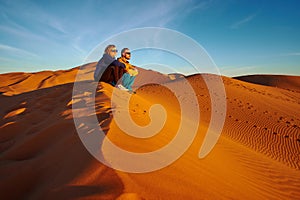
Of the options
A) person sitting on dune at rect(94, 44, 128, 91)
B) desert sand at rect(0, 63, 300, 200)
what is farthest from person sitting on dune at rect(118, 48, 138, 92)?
desert sand at rect(0, 63, 300, 200)

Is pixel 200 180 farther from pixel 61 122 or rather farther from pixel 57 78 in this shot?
pixel 57 78

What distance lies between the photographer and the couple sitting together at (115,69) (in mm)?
7199

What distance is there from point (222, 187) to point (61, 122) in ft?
9.66

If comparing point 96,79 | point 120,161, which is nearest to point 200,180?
point 120,161

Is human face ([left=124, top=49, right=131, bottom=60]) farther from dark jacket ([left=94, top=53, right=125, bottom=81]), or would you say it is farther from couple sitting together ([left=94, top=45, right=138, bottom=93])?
dark jacket ([left=94, top=53, right=125, bottom=81])

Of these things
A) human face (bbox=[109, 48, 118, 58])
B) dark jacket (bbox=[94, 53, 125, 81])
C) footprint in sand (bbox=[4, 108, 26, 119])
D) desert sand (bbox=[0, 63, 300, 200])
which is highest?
human face (bbox=[109, 48, 118, 58])

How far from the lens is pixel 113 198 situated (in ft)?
5.48

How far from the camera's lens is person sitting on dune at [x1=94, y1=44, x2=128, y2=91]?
23.5ft

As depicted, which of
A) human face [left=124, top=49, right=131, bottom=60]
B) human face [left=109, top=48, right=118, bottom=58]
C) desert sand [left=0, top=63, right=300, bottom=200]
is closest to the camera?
desert sand [left=0, top=63, right=300, bottom=200]

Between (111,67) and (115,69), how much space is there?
0.52ft

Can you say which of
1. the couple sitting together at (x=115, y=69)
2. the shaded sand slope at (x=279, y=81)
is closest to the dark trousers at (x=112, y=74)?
the couple sitting together at (x=115, y=69)

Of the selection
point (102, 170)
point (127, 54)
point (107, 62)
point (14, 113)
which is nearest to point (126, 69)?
point (127, 54)

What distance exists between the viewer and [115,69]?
7273 millimetres

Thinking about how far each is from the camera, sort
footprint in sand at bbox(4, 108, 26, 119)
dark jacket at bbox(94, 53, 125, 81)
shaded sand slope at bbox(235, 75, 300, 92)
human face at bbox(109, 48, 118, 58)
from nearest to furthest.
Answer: footprint in sand at bbox(4, 108, 26, 119)
dark jacket at bbox(94, 53, 125, 81)
human face at bbox(109, 48, 118, 58)
shaded sand slope at bbox(235, 75, 300, 92)
